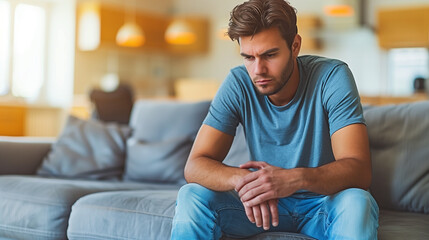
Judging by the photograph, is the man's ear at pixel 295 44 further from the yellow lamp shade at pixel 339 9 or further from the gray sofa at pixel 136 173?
the yellow lamp shade at pixel 339 9

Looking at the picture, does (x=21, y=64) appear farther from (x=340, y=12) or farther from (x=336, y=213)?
(x=336, y=213)

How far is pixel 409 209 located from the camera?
208 cm

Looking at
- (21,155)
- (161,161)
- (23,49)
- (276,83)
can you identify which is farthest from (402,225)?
(23,49)

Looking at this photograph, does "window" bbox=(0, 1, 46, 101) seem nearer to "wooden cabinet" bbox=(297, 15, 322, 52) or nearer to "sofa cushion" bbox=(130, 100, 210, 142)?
"wooden cabinet" bbox=(297, 15, 322, 52)

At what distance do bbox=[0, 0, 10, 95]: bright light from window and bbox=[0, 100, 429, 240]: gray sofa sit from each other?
15.0 ft

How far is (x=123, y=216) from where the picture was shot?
2037mm

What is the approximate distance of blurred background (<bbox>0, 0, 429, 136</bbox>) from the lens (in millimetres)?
7445

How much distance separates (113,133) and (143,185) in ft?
1.69

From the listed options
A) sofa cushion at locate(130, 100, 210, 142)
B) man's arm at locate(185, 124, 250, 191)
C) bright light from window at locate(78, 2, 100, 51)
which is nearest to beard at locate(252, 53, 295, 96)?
man's arm at locate(185, 124, 250, 191)

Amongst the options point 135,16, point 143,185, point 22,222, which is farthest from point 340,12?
point 22,222

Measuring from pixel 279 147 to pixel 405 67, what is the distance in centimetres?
661

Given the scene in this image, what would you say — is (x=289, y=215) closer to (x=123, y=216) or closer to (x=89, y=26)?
(x=123, y=216)

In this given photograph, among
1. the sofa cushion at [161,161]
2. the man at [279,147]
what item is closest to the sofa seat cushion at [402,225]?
the man at [279,147]

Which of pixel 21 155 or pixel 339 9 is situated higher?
pixel 339 9
